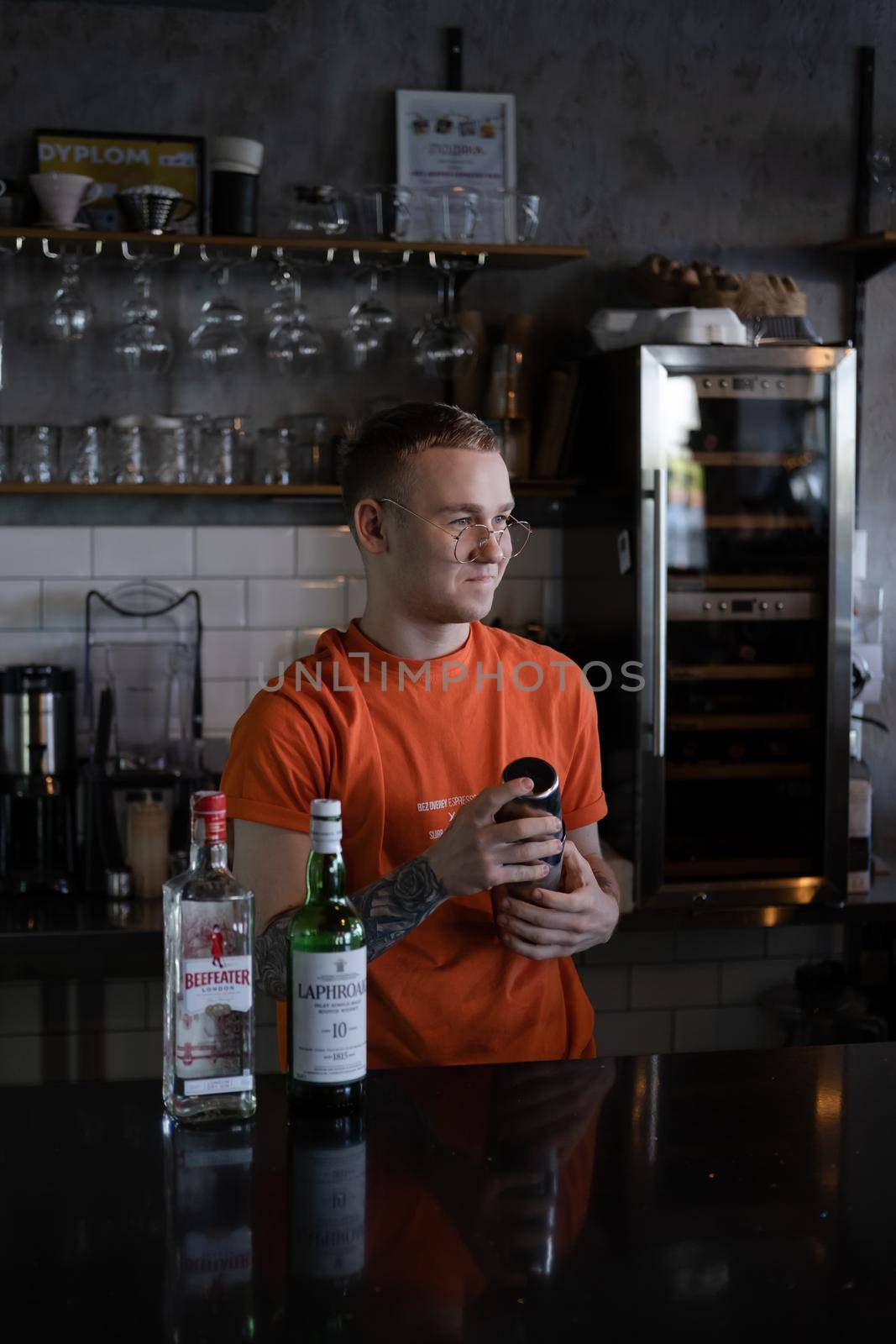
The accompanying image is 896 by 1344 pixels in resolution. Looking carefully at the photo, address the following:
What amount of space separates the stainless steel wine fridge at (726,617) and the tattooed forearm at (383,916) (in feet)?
5.54

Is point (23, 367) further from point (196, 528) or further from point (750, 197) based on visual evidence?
point (750, 197)

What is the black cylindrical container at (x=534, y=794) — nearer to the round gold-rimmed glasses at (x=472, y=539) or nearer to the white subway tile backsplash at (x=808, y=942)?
the round gold-rimmed glasses at (x=472, y=539)

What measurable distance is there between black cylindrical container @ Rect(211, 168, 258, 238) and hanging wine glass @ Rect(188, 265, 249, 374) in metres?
0.17

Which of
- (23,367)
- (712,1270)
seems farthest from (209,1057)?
(23,367)

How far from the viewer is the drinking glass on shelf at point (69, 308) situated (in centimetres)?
320

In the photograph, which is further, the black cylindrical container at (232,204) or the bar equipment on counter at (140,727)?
the black cylindrical container at (232,204)

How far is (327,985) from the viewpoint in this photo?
4.01 ft

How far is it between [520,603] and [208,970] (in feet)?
8.34

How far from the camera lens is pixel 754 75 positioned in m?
3.70

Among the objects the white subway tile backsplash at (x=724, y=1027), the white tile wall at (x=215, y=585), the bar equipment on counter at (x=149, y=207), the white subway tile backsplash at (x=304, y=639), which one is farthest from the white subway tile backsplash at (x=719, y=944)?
the bar equipment on counter at (x=149, y=207)

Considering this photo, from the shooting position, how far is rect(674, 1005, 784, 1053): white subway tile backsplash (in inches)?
149

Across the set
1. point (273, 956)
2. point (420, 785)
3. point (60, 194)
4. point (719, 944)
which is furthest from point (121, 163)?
point (719, 944)

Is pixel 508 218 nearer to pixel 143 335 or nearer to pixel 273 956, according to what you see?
pixel 143 335

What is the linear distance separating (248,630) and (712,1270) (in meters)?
2.69
